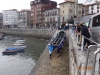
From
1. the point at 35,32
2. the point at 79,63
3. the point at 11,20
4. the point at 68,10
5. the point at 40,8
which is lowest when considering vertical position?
the point at 35,32

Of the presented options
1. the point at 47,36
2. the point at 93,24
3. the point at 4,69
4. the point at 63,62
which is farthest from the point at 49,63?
the point at 47,36

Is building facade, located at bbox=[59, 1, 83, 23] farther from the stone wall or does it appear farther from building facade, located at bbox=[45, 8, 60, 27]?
the stone wall

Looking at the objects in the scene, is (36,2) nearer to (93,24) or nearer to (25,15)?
(25,15)

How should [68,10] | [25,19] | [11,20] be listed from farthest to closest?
1. [11,20]
2. [25,19]
3. [68,10]

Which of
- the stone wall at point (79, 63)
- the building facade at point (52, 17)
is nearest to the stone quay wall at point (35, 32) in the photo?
the building facade at point (52, 17)

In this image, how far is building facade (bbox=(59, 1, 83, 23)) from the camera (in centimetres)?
6750

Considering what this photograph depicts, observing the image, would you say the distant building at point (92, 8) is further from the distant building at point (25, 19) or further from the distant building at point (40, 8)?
the distant building at point (25, 19)

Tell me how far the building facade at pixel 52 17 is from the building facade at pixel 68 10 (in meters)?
2.23

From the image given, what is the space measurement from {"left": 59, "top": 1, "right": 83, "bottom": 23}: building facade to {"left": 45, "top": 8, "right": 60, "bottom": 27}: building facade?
223cm

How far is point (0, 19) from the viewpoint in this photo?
12925 centimetres

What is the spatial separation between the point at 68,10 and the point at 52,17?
10596mm

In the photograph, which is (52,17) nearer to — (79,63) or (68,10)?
(68,10)

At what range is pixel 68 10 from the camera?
6756 centimetres

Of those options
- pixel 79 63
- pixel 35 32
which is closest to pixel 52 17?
pixel 35 32
